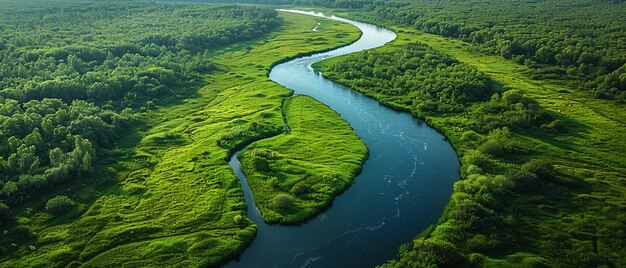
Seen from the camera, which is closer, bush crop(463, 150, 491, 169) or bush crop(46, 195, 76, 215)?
bush crop(46, 195, 76, 215)

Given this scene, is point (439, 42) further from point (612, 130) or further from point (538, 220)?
point (538, 220)

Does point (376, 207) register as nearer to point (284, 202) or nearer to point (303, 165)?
point (284, 202)

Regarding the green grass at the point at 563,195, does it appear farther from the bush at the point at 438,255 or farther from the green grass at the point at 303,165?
the green grass at the point at 303,165

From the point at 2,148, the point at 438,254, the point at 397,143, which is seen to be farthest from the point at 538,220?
the point at 2,148

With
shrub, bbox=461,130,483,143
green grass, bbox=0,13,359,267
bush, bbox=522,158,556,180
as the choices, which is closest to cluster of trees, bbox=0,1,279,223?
green grass, bbox=0,13,359,267

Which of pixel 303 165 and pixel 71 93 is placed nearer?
pixel 303 165

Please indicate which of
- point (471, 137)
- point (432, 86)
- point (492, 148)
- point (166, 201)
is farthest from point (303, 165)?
point (432, 86)

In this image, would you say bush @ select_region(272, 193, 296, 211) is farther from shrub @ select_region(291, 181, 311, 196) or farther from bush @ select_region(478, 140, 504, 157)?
bush @ select_region(478, 140, 504, 157)
